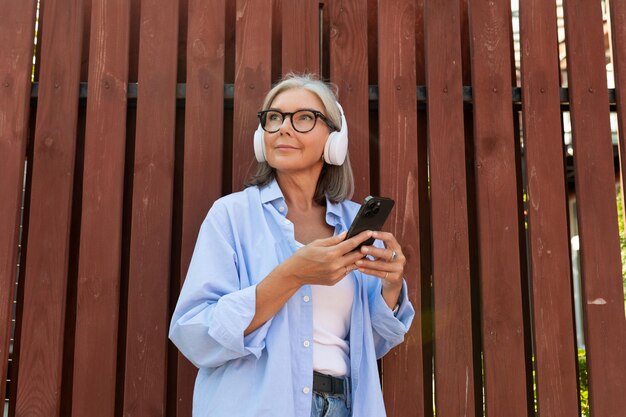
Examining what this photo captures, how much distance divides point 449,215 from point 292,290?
1098 mm

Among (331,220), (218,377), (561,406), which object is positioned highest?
(331,220)

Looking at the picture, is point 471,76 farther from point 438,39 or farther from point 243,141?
point 243,141

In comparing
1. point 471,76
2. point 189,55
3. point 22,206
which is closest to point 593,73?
point 471,76

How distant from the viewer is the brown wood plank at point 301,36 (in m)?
Answer: 2.97

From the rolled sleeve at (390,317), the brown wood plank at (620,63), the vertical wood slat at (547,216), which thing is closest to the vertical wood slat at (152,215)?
the rolled sleeve at (390,317)

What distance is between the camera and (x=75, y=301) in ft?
9.41

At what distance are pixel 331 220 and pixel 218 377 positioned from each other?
78 centimetres

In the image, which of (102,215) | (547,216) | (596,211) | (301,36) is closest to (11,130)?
(102,215)

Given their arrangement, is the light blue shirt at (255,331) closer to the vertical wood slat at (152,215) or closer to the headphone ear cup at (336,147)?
the headphone ear cup at (336,147)

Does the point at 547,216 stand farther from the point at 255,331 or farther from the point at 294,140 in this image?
the point at 255,331

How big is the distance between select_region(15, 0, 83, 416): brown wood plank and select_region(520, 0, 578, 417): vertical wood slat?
2.09m

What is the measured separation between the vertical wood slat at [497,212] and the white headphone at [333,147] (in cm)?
72

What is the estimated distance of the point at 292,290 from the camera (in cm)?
206

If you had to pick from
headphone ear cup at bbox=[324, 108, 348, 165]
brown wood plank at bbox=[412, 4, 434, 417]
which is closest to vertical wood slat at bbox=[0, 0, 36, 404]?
headphone ear cup at bbox=[324, 108, 348, 165]
